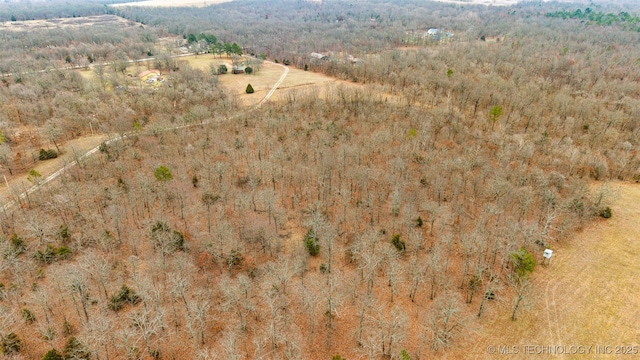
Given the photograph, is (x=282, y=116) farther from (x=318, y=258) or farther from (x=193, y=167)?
(x=318, y=258)

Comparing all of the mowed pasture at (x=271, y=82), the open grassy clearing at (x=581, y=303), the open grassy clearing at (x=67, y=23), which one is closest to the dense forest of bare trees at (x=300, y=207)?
the open grassy clearing at (x=581, y=303)

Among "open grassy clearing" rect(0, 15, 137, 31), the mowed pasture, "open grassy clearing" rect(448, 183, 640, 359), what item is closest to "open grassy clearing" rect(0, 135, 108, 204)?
the mowed pasture

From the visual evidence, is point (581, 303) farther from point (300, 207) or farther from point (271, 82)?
point (271, 82)

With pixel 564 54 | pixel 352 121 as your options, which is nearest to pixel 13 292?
pixel 352 121

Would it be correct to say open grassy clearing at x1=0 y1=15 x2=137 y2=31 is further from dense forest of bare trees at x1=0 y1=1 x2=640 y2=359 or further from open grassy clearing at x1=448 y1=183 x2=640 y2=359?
open grassy clearing at x1=448 y1=183 x2=640 y2=359

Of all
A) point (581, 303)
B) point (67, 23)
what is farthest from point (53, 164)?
point (67, 23)
